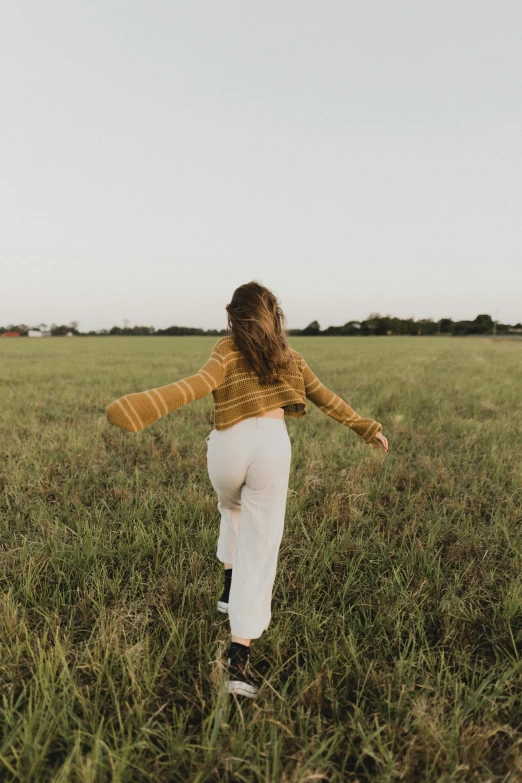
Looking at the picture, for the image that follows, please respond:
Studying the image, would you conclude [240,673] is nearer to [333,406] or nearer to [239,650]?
[239,650]

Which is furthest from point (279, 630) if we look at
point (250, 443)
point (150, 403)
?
point (150, 403)

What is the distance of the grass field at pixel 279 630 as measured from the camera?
54.1 inches

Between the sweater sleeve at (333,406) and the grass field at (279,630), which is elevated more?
the sweater sleeve at (333,406)

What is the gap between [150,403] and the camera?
1.50 m

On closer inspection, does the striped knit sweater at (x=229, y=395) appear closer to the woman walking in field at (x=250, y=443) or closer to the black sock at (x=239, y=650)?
the woman walking in field at (x=250, y=443)

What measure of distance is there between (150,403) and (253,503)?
2.15 feet

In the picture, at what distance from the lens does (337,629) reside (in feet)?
6.38

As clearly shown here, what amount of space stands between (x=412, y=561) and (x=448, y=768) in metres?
1.18

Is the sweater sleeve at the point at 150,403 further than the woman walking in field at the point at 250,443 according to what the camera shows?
No

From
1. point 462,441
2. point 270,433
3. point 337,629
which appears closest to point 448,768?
point 337,629

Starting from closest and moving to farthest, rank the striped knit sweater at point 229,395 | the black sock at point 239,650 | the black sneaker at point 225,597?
the striped knit sweater at point 229,395 < the black sock at point 239,650 < the black sneaker at point 225,597

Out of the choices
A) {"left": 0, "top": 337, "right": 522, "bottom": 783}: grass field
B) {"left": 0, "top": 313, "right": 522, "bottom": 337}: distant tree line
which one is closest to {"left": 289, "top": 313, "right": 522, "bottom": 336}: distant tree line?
{"left": 0, "top": 313, "right": 522, "bottom": 337}: distant tree line

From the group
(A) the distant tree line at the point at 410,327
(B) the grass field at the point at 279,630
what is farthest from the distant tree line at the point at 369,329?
(B) the grass field at the point at 279,630

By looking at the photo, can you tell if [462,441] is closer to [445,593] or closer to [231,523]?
[445,593]
